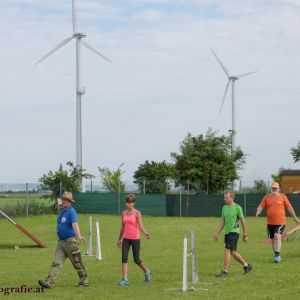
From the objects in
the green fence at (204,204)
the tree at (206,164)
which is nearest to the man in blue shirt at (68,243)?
the green fence at (204,204)

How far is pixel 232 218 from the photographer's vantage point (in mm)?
14773

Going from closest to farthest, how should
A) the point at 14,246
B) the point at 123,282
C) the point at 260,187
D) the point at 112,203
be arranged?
the point at 123,282, the point at 14,246, the point at 112,203, the point at 260,187

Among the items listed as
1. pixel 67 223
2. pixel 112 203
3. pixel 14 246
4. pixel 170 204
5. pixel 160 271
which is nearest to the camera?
pixel 67 223

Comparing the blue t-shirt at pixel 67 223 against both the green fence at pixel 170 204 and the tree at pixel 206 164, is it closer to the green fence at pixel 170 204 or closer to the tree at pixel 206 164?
the green fence at pixel 170 204

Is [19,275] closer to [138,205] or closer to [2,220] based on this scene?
[2,220]

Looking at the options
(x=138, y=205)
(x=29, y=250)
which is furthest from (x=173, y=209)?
(x=29, y=250)

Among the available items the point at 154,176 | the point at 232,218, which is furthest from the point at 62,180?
the point at 232,218

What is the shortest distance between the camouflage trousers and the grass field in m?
0.20

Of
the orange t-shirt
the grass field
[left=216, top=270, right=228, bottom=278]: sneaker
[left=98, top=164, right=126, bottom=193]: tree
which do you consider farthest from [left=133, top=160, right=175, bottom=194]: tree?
[left=216, top=270, right=228, bottom=278]: sneaker

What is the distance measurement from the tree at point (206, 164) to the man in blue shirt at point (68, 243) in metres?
40.2

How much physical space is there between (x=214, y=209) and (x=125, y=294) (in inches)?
1201

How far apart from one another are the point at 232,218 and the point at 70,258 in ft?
10.4

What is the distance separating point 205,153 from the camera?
179 feet

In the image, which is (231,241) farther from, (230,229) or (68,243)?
(68,243)
